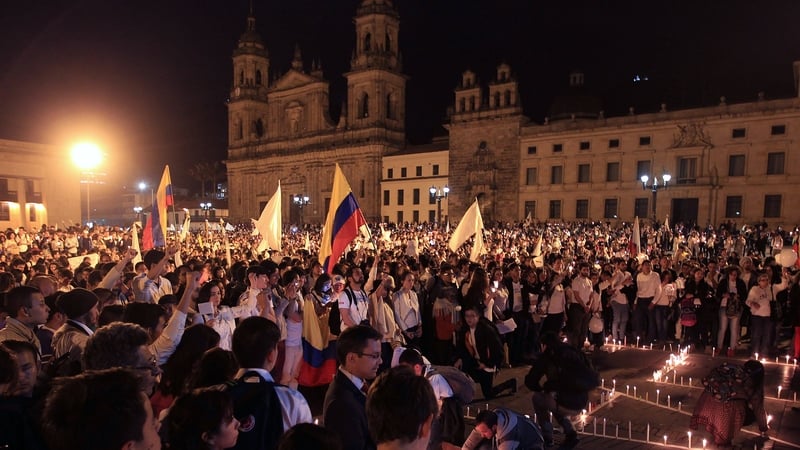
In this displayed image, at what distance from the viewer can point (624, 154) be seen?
42031 millimetres

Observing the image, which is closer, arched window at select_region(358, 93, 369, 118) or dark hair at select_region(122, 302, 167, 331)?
dark hair at select_region(122, 302, 167, 331)

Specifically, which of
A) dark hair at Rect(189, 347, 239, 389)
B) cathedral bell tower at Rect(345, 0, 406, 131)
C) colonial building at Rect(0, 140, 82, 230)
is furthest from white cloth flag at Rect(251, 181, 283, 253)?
→ cathedral bell tower at Rect(345, 0, 406, 131)

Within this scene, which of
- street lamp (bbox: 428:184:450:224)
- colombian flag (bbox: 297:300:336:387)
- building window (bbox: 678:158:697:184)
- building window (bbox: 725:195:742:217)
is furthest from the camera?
street lamp (bbox: 428:184:450:224)

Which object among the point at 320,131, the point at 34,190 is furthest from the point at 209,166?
the point at 34,190

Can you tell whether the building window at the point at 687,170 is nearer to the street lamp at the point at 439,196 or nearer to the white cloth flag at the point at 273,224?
the street lamp at the point at 439,196

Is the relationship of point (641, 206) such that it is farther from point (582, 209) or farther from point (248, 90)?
point (248, 90)

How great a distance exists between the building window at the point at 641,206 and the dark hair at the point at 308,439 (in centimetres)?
4355

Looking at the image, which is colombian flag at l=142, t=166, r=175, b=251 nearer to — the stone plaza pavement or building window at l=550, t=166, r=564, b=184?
the stone plaza pavement

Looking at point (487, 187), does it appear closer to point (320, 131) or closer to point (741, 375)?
point (320, 131)

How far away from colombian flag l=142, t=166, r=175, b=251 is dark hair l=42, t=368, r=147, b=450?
9.28 metres

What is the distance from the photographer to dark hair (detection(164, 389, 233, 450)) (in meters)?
2.19

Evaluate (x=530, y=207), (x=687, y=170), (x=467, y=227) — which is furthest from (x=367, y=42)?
(x=467, y=227)

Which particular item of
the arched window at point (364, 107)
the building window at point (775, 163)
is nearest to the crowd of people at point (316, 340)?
the building window at point (775, 163)

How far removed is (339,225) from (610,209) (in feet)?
129
